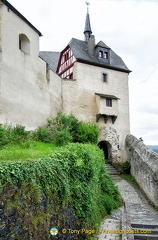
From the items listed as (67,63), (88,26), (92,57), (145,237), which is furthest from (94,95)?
(145,237)

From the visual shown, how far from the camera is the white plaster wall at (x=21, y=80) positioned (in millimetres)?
10992

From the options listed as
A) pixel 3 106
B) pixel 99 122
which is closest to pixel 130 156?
pixel 99 122

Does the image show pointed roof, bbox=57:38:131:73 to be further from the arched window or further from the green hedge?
the green hedge

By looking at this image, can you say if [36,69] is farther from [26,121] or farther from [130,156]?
[130,156]

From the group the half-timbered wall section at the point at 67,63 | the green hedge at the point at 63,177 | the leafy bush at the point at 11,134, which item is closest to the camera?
the green hedge at the point at 63,177

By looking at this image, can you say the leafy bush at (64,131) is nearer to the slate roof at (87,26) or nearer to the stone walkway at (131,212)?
the stone walkway at (131,212)

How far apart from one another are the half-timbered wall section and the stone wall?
28.2ft

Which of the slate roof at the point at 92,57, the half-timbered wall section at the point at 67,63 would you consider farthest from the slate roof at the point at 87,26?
the half-timbered wall section at the point at 67,63

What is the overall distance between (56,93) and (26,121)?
4.72 meters

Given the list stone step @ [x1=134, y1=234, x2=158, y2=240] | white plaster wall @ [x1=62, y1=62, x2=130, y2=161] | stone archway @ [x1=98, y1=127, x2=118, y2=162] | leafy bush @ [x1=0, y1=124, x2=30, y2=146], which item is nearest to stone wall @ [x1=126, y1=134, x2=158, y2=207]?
stone archway @ [x1=98, y1=127, x2=118, y2=162]

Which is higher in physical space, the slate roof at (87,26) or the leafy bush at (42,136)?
the slate roof at (87,26)

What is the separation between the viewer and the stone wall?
37.3ft

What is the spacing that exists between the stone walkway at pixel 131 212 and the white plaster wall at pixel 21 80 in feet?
23.1

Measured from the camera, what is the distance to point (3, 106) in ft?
34.8
